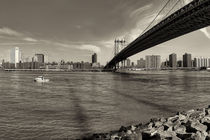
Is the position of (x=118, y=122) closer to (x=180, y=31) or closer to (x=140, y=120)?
(x=140, y=120)

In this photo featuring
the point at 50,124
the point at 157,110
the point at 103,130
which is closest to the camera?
the point at 103,130

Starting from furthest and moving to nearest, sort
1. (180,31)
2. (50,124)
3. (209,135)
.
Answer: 1. (180,31)
2. (50,124)
3. (209,135)

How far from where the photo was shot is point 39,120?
1121cm

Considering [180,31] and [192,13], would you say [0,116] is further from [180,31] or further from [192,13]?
[180,31]

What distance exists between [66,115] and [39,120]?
1.77 m

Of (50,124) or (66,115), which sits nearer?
(50,124)

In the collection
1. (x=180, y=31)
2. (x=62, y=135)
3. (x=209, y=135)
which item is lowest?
(x=62, y=135)

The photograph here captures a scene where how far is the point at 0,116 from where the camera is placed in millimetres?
12203

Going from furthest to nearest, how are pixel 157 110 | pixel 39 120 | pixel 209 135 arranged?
pixel 157 110
pixel 39 120
pixel 209 135

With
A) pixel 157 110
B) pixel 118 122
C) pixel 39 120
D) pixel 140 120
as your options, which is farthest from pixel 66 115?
pixel 157 110

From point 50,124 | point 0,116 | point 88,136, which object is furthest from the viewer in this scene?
point 0,116

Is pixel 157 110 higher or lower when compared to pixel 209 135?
lower

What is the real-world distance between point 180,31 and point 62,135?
4389cm

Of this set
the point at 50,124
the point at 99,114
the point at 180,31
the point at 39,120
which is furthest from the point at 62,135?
the point at 180,31
